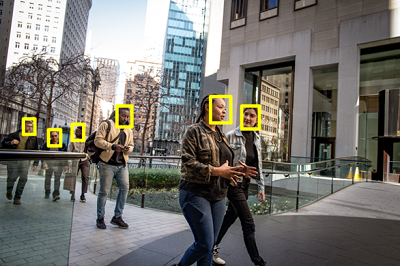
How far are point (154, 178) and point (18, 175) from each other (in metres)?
6.95

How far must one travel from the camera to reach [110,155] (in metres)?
5.00

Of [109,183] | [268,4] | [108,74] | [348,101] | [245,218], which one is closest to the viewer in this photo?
[245,218]

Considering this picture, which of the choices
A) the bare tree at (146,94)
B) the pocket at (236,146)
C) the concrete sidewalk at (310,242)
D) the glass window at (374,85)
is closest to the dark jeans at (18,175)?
the concrete sidewalk at (310,242)

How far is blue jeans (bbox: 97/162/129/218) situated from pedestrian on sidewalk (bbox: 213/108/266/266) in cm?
230

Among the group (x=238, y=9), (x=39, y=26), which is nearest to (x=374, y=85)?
(x=238, y=9)

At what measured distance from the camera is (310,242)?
15.5ft

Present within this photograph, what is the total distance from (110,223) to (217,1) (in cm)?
8832

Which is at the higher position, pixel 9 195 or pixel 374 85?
pixel 374 85

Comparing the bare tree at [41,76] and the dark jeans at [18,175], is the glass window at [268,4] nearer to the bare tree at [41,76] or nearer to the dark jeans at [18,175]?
the bare tree at [41,76]

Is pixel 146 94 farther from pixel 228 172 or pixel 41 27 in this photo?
pixel 41 27

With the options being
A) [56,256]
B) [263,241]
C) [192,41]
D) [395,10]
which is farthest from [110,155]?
[192,41]

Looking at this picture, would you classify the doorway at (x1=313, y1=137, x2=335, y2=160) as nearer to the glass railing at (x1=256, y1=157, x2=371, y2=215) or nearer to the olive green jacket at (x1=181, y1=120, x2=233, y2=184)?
the glass railing at (x1=256, y1=157, x2=371, y2=215)

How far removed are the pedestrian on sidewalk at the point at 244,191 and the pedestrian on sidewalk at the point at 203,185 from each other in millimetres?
690

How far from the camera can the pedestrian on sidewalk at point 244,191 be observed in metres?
3.25
